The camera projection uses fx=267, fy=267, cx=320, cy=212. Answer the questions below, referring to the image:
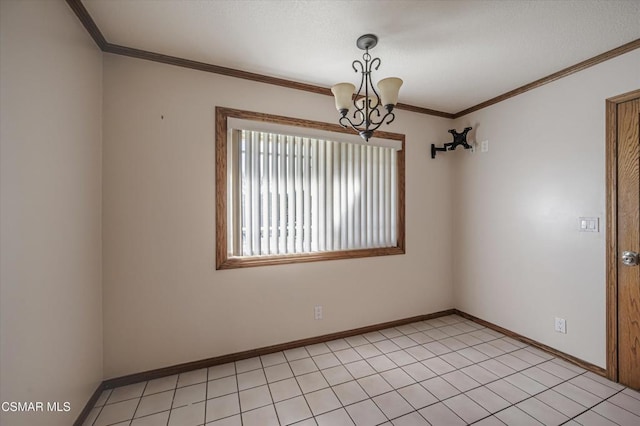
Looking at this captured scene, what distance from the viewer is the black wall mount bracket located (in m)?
3.12

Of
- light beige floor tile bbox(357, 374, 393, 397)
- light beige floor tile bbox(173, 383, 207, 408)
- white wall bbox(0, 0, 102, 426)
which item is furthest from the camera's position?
light beige floor tile bbox(357, 374, 393, 397)

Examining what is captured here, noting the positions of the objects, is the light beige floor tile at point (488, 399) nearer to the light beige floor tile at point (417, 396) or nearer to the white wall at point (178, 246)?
the light beige floor tile at point (417, 396)

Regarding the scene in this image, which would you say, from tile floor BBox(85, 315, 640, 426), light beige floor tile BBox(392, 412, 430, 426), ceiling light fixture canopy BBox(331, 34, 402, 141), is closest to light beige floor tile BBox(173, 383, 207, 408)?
tile floor BBox(85, 315, 640, 426)

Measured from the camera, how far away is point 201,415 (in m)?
1.68

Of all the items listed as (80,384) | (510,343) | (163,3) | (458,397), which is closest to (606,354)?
(510,343)

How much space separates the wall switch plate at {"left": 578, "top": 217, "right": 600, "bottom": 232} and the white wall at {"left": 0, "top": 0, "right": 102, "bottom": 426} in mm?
3578

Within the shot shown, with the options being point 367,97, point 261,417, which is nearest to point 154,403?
point 261,417

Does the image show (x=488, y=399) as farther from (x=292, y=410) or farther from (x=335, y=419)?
(x=292, y=410)

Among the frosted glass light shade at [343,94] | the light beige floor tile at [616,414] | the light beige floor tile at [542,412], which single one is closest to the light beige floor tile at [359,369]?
the light beige floor tile at [542,412]

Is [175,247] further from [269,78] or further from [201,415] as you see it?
[269,78]

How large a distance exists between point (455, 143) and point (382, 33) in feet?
6.04

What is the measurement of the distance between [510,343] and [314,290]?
1981 mm

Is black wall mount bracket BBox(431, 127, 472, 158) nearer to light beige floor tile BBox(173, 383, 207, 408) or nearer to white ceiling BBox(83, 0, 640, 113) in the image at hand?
white ceiling BBox(83, 0, 640, 113)

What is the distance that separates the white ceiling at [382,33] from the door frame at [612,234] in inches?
21.3
